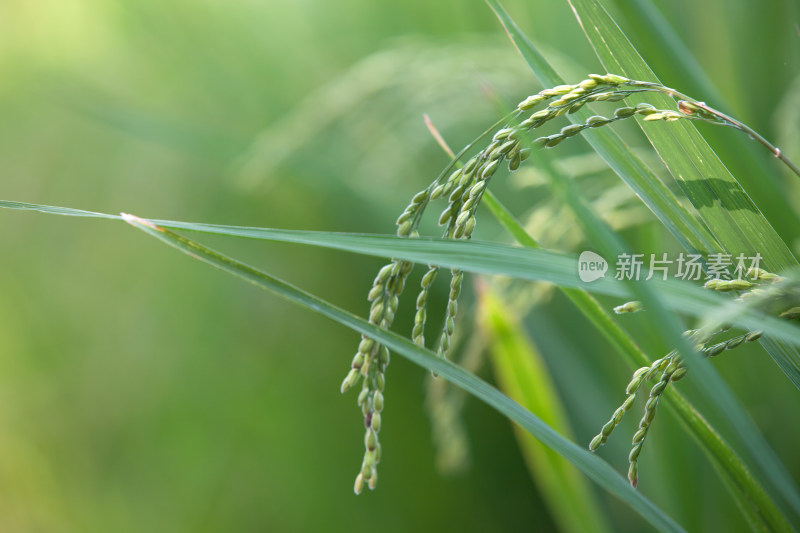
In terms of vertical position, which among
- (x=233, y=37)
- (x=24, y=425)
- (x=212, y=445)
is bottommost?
(x=212, y=445)

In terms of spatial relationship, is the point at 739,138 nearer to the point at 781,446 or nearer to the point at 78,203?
the point at 781,446

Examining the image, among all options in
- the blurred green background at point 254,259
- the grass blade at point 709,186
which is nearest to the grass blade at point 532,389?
the blurred green background at point 254,259

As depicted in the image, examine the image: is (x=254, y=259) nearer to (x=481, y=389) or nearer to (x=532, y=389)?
(x=532, y=389)

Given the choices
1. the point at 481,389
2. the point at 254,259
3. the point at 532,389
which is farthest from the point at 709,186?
the point at 254,259

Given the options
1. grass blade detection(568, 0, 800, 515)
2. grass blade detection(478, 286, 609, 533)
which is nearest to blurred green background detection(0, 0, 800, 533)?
grass blade detection(478, 286, 609, 533)

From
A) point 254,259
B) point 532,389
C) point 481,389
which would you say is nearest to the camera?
point 481,389

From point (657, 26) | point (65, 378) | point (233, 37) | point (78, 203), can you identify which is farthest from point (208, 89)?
point (657, 26)

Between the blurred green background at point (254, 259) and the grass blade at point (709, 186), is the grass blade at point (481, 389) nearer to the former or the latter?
the grass blade at point (709, 186)

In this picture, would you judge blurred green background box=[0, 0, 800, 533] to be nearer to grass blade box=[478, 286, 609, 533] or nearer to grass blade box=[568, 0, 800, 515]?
grass blade box=[478, 286, 609, 533]

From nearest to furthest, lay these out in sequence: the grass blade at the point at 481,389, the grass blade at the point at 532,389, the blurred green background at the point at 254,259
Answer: the grass blade at the point at 481,389, the grass blade at the point at 532,389, the blurred green background at the point at 254,259
